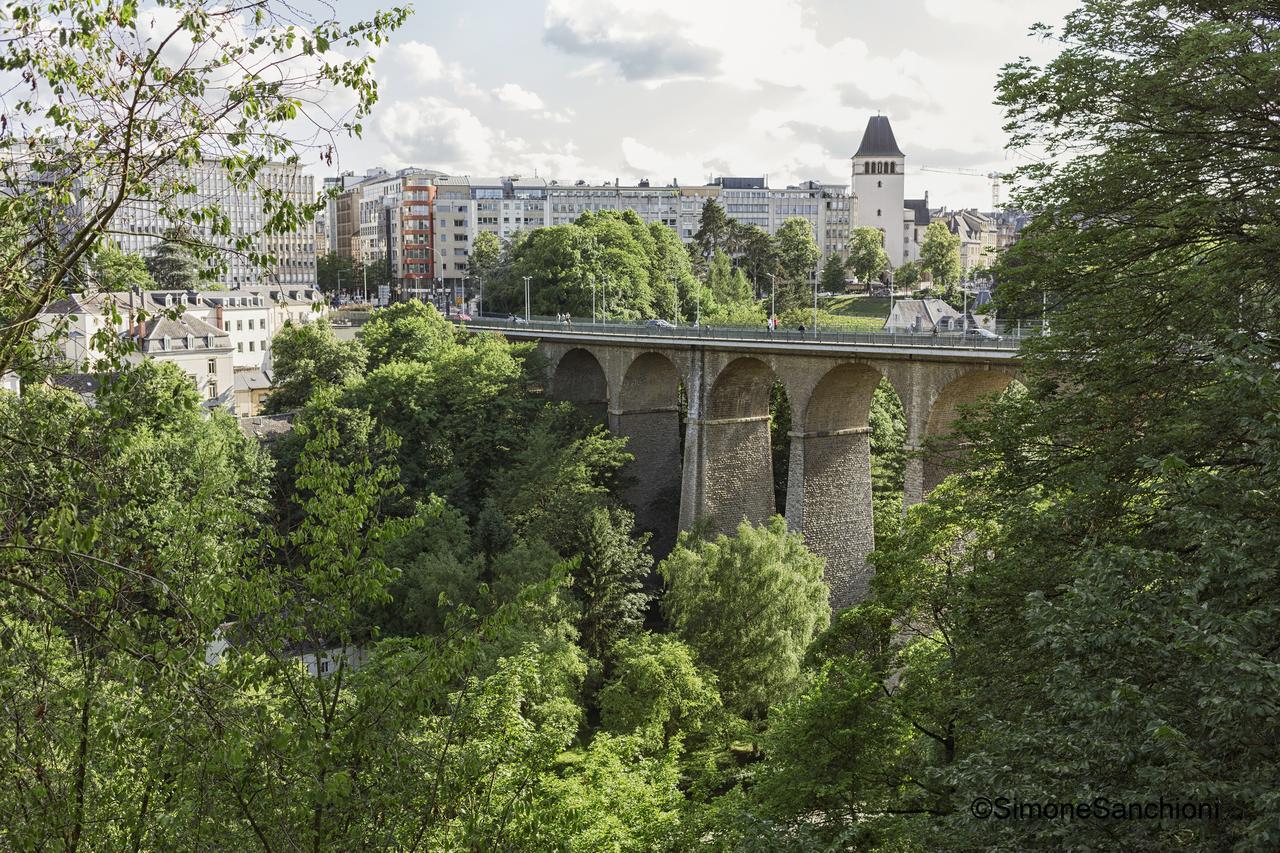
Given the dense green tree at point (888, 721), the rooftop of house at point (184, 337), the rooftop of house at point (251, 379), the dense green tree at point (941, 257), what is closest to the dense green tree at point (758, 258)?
the dense green tree at point (941, 257)

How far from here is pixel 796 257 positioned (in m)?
114

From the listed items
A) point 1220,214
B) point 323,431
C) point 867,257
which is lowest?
point 323,431

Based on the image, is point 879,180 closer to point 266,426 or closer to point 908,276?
point 908,276

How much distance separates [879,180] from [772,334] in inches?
4177

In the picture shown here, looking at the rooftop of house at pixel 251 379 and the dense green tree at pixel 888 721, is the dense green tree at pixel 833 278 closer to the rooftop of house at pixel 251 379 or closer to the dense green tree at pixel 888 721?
the rooftop of house at pixel 251 379

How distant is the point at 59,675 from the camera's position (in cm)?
1164

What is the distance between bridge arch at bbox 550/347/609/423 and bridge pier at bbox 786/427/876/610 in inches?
663

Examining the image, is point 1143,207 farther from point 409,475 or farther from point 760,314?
point 760,314

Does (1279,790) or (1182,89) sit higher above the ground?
(1182,89)

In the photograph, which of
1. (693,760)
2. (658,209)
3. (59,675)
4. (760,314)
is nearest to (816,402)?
(693,760)

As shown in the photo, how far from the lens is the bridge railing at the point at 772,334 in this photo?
112ft

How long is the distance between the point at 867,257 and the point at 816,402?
86.5 m

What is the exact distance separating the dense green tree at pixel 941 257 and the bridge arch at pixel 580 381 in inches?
2620

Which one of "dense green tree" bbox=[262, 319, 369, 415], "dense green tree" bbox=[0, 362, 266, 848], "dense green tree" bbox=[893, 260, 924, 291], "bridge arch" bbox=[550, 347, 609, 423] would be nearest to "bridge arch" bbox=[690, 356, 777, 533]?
"bridge arch" bbox=[550, 347, 609, 423]
